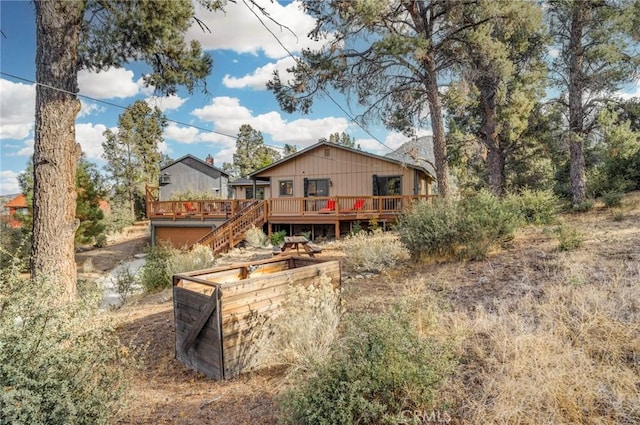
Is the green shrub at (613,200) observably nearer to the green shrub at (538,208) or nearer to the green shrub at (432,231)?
the green shrub at (538,208)

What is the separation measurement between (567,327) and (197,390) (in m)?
3.78

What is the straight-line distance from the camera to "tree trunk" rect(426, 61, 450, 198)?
11.0 metres

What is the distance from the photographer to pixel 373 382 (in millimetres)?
2521

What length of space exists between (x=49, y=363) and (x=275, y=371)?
2215 mm

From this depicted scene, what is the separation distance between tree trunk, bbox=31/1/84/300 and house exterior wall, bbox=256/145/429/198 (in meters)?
13.8

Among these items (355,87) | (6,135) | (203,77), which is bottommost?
(6,135)

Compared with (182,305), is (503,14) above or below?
above

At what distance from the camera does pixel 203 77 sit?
828cm

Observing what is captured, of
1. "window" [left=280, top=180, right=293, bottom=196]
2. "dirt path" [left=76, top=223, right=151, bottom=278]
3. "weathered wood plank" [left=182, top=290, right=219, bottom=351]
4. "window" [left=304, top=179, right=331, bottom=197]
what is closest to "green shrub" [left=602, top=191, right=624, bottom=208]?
"window" [left=304, top=179, right=331, bottom=197]

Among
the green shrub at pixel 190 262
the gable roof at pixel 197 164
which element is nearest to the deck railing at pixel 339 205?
the green shrub at pixel 190 262

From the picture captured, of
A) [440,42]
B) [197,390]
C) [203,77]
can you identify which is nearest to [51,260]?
[197,390]

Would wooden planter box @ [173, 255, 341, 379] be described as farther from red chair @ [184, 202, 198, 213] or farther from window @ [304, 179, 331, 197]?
red chair @ [184, 202, 198, 213]

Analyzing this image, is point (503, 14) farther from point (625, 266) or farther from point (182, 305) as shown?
point (182, 305)

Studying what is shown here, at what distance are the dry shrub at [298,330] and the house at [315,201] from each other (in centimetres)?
1122
